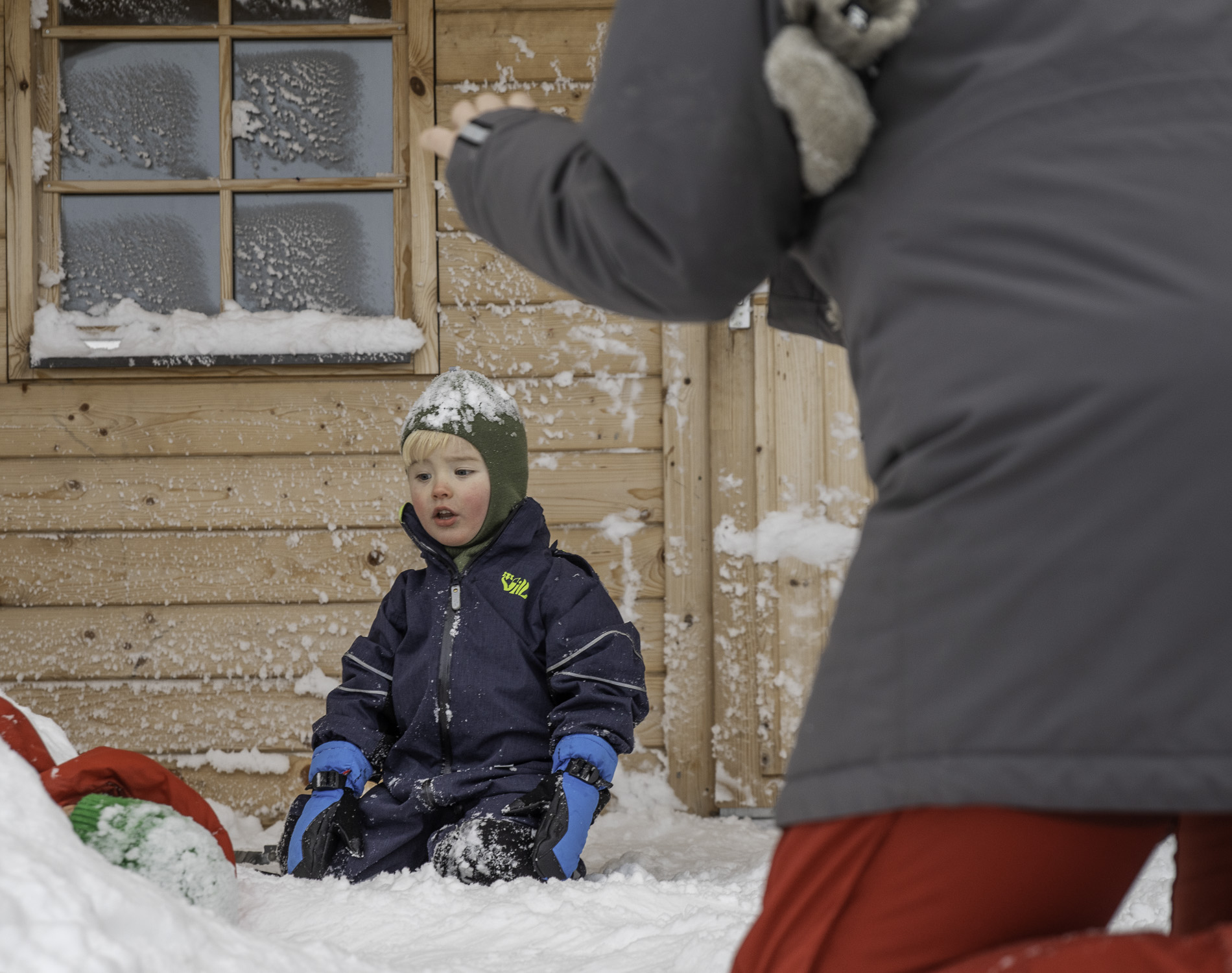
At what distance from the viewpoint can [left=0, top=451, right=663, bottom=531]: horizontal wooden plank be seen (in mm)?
2998

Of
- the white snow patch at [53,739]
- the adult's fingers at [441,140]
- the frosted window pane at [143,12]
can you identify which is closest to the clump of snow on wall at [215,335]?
the frosted window pane at [143,12]

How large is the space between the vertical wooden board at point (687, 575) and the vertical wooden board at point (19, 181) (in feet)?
5.96

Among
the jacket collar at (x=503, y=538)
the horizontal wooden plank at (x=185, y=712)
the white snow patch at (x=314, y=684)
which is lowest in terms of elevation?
the horizontal wooden plank at (x=185, y=712)

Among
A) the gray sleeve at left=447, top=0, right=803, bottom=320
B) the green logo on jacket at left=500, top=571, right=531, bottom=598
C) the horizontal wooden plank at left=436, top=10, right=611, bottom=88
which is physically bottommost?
the green logo on jacket at left=500, top=571, right=531, bottom=598

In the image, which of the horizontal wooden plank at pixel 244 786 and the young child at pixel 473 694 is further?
the horizontal wooden plank at pixel 244 786

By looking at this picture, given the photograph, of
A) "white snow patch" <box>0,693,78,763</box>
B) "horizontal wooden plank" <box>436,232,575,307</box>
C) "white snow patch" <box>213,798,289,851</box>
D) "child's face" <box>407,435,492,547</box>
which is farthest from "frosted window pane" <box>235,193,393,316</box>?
"white snow patch" <box>0,693,78,763</box>

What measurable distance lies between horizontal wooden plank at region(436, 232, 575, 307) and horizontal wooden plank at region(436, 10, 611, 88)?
49cm

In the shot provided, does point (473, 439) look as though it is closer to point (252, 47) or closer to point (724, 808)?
point (724, 808)

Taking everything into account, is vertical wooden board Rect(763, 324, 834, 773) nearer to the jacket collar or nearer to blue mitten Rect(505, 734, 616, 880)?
the jacket collar

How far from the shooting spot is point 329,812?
2115 millimetres

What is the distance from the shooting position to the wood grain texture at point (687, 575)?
9.71 ft

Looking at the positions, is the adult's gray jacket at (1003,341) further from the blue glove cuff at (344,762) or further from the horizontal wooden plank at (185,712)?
the horizontal wooden plank at (185,712)

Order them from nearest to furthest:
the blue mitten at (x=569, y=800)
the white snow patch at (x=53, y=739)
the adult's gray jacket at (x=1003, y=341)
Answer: the adult's gray jacket at (x=1003, y=341)
the white snow patch at (x=53, y=739)
the blue mitten at (x=569, y=800)

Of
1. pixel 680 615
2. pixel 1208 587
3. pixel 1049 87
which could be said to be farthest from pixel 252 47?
pixel 1208 587
